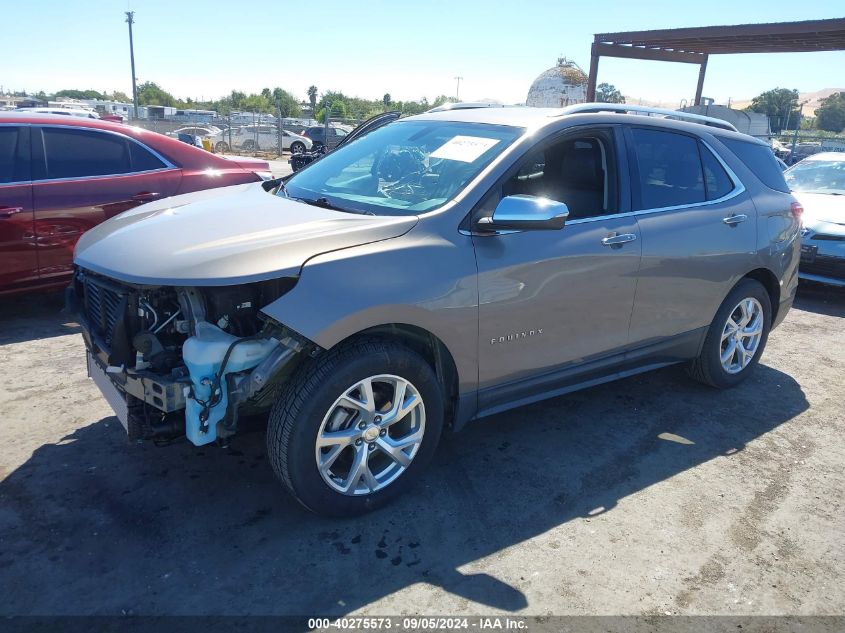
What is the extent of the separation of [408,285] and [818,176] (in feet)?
28.1

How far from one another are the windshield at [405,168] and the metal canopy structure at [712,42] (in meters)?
15.9

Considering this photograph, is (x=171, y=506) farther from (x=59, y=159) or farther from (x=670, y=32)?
(x=670, y=32)

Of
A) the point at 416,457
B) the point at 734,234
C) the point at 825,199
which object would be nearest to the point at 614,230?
the point at 734,234

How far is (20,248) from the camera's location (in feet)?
17.0

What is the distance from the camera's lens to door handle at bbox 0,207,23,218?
5081mm

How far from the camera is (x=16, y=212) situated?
5145mm

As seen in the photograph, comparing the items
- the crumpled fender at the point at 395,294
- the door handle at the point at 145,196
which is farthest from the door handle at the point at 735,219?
the door handle at the point at 145,196

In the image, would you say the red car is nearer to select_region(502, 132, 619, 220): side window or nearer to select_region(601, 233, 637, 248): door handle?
select_region(502, 132, 619, 220): side window

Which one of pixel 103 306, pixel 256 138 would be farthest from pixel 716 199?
pixel 256 138

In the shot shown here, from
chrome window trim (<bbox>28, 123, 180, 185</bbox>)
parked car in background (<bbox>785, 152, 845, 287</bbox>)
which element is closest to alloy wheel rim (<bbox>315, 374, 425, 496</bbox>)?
chrome window trim (<bbox>28, 123, 180, 185</bbox>)

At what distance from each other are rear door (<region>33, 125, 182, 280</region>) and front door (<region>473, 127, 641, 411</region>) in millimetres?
3715

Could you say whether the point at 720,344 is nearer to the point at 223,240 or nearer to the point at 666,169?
the point at 666,169

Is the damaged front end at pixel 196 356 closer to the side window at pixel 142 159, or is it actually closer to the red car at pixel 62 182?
the red car at pixel 62 182

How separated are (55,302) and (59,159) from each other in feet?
4.68
